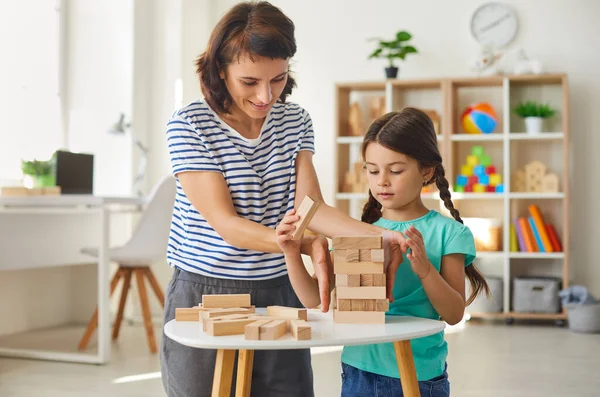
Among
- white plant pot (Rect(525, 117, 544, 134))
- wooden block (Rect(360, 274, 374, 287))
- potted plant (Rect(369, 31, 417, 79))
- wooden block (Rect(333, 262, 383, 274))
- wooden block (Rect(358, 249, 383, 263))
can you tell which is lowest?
wooden block (Rect(360, 274, 374, 287))

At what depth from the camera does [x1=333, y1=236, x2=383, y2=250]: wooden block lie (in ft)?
4.44

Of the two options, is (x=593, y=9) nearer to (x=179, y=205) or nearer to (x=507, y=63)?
(x=507, y=63)

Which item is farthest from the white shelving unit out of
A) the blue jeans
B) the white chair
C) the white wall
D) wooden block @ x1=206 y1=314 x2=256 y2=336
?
wooden block @ x1=206 y1=314 x2=256 y2=336

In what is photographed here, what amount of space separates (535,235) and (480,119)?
84 centimetres

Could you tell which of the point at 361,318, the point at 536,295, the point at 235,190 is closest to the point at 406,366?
the point at 361,318

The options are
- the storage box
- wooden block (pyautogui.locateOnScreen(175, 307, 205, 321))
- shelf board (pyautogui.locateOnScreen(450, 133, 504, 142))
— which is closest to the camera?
wooden block (pyautogui.locateOnScreen(175, 307, 205, 321))

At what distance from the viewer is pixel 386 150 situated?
165cm

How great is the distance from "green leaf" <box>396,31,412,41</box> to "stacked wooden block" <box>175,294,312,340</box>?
4.14 m

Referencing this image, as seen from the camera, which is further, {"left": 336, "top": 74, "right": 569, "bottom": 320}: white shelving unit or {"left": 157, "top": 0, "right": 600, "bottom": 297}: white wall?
{"left": 157, "top": 0, "right": 600, "bottom": 297}: white wall

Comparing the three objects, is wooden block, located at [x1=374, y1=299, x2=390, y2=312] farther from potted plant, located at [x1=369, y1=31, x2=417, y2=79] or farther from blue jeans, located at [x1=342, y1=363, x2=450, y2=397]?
potted plant, located at [x1=369, y1=31, x2=417, y2=79]

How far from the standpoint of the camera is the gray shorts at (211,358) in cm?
150

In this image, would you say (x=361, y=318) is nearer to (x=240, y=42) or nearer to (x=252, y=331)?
(x=252, y=331)

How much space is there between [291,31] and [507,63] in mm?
4240

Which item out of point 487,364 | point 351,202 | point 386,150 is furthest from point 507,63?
point 386,150
